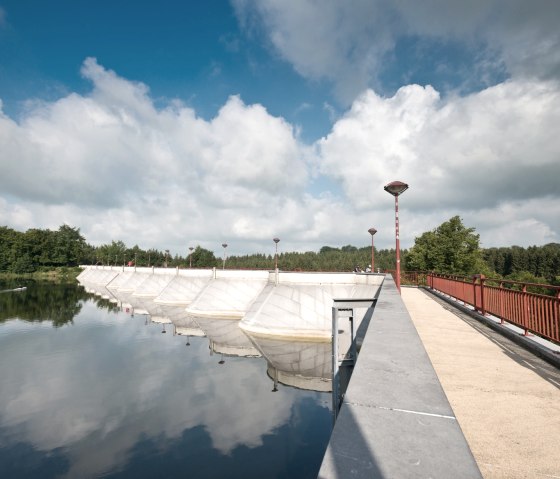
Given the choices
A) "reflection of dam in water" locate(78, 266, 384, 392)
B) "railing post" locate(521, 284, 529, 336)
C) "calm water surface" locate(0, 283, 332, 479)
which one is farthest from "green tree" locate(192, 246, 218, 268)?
"railing post" locate(521, 284, 529, 336)

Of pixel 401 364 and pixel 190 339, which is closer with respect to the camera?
pixel 401 364

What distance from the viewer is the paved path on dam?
3.33 metres

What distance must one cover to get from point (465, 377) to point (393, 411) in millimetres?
4463

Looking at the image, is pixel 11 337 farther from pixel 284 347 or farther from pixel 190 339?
pixel 284 347

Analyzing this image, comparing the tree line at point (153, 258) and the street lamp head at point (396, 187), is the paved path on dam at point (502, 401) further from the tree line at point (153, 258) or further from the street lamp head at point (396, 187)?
the tree line at point (153, 258)

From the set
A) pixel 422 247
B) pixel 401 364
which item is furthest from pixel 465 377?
pixel 422 247

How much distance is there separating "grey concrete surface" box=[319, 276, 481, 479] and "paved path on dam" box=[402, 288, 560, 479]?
5.28ft

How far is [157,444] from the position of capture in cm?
1316

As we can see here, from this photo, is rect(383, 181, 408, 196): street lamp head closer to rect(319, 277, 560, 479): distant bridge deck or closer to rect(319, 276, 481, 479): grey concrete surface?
rect(319, 277, 560, 479): distant bridge deck

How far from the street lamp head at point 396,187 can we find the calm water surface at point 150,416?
11.3m

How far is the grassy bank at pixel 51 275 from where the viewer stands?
11314 centimetres

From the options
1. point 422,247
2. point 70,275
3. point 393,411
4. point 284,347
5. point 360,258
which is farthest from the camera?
point 360,258

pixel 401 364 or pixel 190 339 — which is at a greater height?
pixel 401 364

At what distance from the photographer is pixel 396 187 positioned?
571 inches
